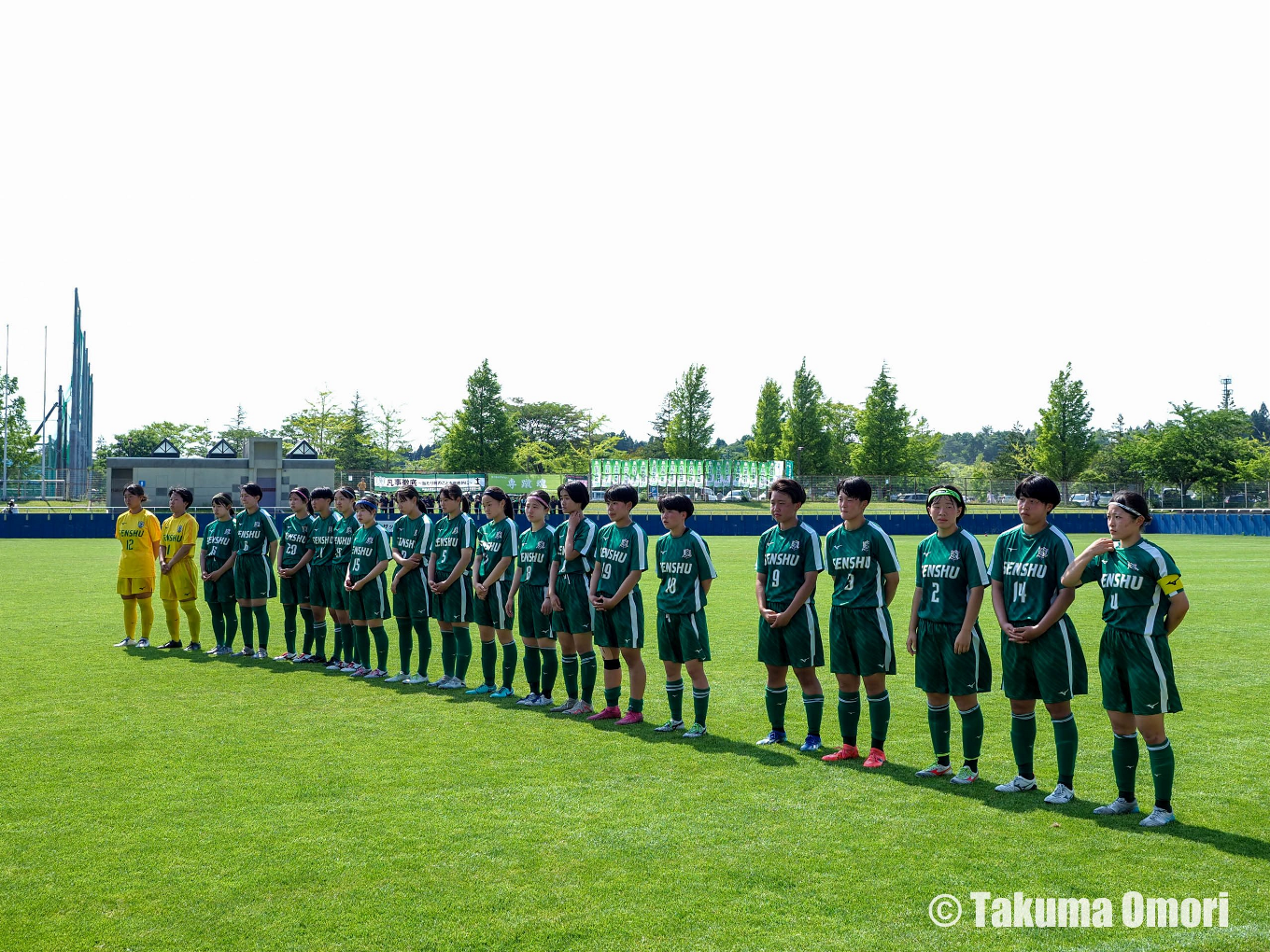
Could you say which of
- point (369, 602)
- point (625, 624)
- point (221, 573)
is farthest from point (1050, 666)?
point (221, 573)

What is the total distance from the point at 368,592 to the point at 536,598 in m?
2.42

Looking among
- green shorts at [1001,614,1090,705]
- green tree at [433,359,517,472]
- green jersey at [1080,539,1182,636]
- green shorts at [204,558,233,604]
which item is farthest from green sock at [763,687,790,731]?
green tree at [433,359,517,472]

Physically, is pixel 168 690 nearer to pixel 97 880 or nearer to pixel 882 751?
pixel 97 880

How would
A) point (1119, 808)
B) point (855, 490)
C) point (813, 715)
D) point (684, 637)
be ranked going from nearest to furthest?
point (1119, 808), point (855, 490), point (813, 715), point (684, 637)

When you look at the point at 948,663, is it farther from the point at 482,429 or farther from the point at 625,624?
the point at 482,429

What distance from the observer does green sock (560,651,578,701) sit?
9078 millimetres

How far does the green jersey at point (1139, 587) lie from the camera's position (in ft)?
19.0

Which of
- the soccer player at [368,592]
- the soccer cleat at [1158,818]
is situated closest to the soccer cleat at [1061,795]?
the soccer cleat at [1158,818]

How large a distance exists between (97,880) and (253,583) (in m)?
7.49

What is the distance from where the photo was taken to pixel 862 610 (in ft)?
23.6

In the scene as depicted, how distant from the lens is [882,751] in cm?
729

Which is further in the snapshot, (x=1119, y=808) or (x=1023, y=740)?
(x=1023, y=740)

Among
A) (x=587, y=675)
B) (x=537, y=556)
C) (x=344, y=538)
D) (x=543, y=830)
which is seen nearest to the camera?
(x=543, y=830)

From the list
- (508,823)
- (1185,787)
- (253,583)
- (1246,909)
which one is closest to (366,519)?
(253,583)
